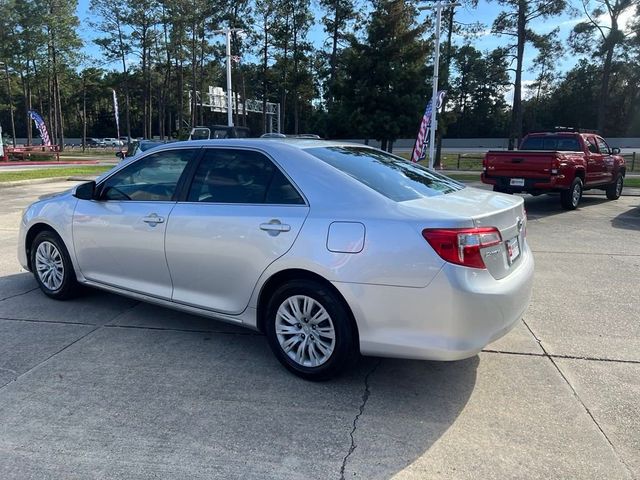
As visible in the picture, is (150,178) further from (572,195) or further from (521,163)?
(572,195)

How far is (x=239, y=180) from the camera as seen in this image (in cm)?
404

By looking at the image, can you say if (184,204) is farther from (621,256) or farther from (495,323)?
(621,256)

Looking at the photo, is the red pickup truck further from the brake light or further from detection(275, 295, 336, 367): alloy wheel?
detection(275, 295, 336, 367): alloy wheel

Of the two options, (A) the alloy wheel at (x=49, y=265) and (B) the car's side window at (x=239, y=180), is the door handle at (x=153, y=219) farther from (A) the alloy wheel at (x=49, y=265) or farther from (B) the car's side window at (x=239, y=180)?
(A) the alloy wheel at (x=49, y=265)

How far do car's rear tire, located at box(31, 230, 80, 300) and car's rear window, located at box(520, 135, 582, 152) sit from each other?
12.1 metres

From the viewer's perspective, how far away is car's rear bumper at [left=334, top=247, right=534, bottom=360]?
121 inches

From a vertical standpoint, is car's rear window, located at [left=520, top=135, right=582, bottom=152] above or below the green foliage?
below

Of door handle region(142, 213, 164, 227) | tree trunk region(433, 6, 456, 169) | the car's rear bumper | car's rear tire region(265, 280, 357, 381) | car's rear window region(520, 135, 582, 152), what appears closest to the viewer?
the car's rear bumper

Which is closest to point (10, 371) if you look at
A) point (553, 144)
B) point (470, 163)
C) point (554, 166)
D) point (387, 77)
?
point (554, 166)

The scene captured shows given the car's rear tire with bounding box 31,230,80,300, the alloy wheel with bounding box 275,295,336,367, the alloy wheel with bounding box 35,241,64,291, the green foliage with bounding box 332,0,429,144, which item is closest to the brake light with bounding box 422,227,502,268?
the alloy wheel with bounding box 275,295,336,367

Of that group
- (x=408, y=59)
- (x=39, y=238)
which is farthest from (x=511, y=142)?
(x=39, y=238)

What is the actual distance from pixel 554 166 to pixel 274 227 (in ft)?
32.7

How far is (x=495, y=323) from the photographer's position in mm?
3275

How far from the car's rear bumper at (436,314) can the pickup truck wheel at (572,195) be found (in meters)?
10.2
